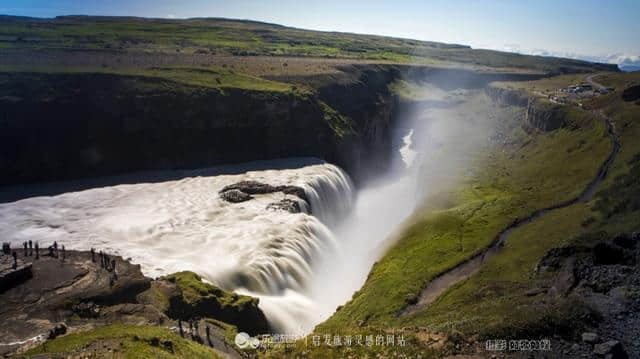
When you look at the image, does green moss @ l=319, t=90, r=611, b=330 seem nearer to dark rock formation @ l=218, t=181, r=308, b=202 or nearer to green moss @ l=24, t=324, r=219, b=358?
green moss @ l=24, t=324, r=219, b=358

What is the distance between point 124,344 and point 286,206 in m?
38.9

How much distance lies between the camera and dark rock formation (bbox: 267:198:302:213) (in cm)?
6219

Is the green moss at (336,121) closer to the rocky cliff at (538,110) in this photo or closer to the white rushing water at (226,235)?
the white rushing water at (226,235)

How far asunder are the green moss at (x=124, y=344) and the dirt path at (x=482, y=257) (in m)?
18.5

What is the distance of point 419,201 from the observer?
79.3 m

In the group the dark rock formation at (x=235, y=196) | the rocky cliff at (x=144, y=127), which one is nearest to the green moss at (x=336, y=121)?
the rocky cliff at (x=144, y=127)

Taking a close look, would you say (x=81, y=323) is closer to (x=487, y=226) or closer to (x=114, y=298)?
(x=114, y=298)

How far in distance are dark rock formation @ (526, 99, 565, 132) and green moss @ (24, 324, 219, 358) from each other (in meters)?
89.0

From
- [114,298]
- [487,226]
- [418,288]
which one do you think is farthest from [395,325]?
[487,226]

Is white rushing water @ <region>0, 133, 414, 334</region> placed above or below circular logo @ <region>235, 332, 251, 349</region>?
above

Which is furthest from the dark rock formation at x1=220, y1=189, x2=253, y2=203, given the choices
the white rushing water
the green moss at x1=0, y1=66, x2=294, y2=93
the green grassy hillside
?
the green moss at x1=0, y1=66, x2=294, y2=93

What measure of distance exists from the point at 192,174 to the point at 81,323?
45.6 m

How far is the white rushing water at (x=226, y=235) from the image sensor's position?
46.1 metres

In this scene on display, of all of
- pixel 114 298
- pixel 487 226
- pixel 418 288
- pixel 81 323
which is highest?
pixel 487 226
